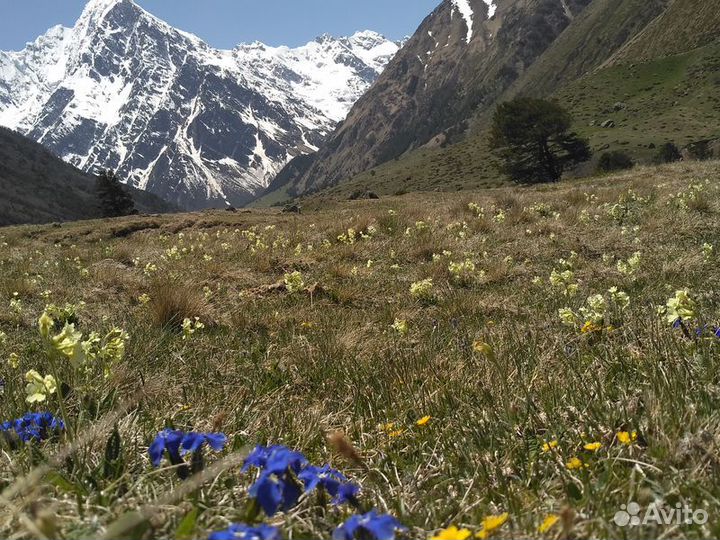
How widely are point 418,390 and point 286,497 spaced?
1862mm

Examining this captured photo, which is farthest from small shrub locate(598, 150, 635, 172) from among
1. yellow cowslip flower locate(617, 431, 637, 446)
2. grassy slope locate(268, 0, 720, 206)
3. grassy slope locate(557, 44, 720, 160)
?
yellow cowslip flower locate(617, 431, 637, 446)

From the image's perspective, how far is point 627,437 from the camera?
200 centimetres

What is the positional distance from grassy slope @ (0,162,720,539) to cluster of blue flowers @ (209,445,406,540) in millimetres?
128

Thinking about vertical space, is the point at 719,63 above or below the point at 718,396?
above

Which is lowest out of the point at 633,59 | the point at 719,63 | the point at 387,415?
the point at 387,415

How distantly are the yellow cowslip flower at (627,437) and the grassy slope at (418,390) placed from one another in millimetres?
31

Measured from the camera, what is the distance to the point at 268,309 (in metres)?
6.68

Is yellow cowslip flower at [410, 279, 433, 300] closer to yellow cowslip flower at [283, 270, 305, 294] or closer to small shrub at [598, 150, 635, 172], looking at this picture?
yellow cowslip flower at [283, 270, 305, 294]

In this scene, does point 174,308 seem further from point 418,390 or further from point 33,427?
point 33,427

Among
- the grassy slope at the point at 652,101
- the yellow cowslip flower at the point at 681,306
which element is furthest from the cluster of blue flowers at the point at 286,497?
the grassy slope at the point at 652,101

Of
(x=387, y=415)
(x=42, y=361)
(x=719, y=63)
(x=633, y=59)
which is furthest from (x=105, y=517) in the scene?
(x=633, y=59)

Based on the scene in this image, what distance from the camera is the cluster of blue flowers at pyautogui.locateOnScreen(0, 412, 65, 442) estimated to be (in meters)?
2.12

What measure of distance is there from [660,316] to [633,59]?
14664 cm

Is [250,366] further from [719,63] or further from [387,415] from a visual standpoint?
[719,63]
